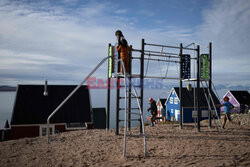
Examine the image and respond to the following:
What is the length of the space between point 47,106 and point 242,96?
4135 cm

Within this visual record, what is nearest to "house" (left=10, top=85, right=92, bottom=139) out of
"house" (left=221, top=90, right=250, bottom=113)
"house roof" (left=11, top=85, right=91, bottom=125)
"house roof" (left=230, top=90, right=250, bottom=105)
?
"house roof" (left=11, top=85, right=91, bottom=125)

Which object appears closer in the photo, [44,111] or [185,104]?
[44,111]

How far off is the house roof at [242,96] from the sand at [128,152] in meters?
39.1

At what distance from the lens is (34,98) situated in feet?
69.9

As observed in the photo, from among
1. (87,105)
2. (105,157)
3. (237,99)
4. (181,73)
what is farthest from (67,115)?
(237,99)

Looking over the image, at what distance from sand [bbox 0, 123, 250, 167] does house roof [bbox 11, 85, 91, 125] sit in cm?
1143

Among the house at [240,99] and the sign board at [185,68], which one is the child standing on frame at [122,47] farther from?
the house at [240,99]

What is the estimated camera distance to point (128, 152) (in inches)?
266

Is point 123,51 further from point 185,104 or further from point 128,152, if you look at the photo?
point 185,104

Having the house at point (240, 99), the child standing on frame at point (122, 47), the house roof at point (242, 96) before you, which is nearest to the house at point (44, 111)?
the child standing on frame at point (122, 47)

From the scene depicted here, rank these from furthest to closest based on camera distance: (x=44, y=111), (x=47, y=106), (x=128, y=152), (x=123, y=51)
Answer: (x=47, y=106) → (x=44, y=111) → (x=123, y=51) → (x=128, y=152)

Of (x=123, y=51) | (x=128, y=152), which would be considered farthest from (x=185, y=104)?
(x=128, y=152)

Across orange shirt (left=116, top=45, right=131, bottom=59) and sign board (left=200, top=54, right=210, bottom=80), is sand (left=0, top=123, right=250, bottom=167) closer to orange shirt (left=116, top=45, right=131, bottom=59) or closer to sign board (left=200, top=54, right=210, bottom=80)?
orange shirt (left=116, top=45, right=131, bottom=59)

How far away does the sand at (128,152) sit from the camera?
5.87m
